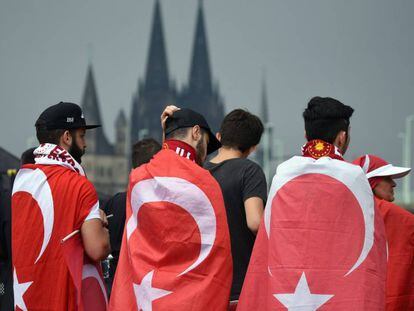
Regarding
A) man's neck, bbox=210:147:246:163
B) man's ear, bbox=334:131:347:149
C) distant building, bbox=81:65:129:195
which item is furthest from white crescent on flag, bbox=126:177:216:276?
distant building, bbox=81:65:129:195

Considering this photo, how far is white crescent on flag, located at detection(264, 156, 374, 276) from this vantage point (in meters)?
4.91

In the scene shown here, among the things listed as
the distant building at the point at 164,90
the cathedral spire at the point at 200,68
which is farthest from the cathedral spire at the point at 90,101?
the cathedral spire at the point at 200,68

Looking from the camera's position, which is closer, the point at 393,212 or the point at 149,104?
the point at 393,212

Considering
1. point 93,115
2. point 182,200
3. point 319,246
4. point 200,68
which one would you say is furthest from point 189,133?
point 200,68

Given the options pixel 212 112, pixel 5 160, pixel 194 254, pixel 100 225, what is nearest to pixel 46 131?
pixel 100 225

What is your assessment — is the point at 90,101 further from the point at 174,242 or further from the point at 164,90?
the point at 174,242

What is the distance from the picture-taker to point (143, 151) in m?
6.74

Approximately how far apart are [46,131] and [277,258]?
1.36 metres

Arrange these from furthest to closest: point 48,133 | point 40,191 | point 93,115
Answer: point 93,115
point 48,133
point 40,191

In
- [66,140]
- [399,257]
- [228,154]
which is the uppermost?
[66,140]

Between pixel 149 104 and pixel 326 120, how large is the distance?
174297mm

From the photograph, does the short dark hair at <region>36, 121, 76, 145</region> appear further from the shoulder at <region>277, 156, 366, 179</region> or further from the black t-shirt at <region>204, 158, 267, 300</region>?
the shoulder at <region>277, 156, 366, 179</region>

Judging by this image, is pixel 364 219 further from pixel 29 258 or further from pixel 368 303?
pixel 29 258

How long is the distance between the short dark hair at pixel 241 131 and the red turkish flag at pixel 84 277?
2.88ft
